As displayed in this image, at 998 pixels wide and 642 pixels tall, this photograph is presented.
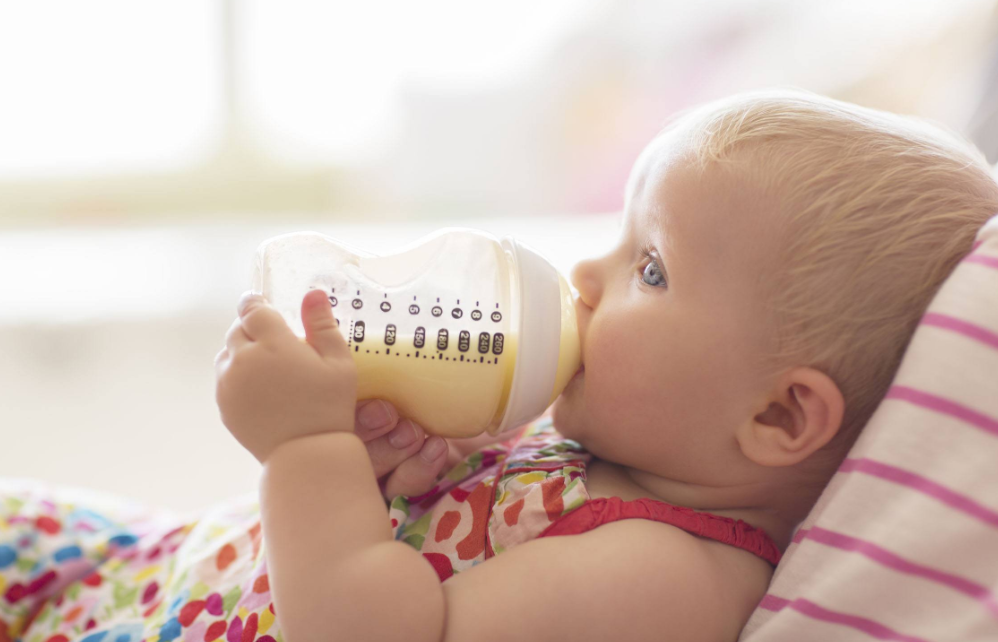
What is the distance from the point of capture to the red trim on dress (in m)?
0.70

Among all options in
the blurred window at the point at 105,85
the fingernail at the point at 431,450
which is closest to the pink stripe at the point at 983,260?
the fingernail at the point at 431,450

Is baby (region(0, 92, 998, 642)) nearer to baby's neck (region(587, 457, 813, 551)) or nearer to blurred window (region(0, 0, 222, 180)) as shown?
baby's neck (region(587, 457, 813, 551))

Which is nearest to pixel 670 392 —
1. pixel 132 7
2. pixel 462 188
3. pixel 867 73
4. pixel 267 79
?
pixel 867 73

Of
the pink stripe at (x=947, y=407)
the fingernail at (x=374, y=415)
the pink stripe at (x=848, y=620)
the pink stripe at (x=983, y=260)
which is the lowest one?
the pink stripe at (x=848, y=620)

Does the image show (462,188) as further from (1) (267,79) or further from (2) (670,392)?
(2) (670,392)

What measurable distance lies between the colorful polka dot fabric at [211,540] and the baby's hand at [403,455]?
2 centimetres

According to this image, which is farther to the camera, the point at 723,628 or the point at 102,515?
the point at 102,515

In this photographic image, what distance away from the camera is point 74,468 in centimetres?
139

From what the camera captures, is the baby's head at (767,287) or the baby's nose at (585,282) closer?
the baby's head at (767,287)

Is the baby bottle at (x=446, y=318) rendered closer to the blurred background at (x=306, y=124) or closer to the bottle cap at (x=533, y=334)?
the bottle cap at (x=533, y=334)

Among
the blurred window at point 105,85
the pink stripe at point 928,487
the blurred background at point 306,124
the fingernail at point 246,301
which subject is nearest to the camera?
the pink stripe at point 928,487

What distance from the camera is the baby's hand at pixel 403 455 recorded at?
0.77m

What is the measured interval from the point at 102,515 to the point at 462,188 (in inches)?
60.9

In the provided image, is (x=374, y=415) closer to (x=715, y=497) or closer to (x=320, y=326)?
(x=320, y=326)
